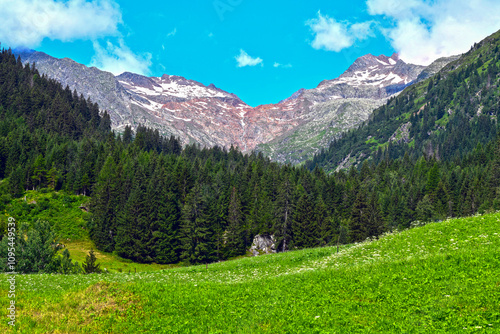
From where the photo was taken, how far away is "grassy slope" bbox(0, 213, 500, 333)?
11773mm

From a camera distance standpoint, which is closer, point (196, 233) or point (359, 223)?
point (359, 223)

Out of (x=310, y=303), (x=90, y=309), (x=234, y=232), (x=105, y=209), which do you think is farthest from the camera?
(x=105, y=209)

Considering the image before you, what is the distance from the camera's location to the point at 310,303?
47.9 feet

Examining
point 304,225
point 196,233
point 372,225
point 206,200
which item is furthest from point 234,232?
point 372,225

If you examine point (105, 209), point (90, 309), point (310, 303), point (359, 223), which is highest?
point (105, 209)

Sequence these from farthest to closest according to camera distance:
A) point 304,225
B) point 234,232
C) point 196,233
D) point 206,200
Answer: point 206,200 < point 234,232 < point 196,233 < point 304,225

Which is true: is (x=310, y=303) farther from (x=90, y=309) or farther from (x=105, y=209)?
(x=105, y=209)

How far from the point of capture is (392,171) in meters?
176

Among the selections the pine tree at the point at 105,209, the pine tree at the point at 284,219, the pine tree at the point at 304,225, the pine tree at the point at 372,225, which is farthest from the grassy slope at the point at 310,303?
the pine tree at the point at 105,209

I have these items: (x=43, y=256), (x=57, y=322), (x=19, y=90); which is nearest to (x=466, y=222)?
(x=57, y=322)

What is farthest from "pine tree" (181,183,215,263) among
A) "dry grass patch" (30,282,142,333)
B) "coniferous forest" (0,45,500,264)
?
"dry grass patch" (30,282,142,333)

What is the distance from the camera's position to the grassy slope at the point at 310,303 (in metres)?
11.8

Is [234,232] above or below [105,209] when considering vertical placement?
below

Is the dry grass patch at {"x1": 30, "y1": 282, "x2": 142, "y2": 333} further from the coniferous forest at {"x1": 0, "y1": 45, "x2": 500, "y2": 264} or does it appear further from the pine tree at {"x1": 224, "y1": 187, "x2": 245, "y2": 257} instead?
the pine tree at {"x1": 224, "y1": 187, "x2": 245, "y2": 257}
